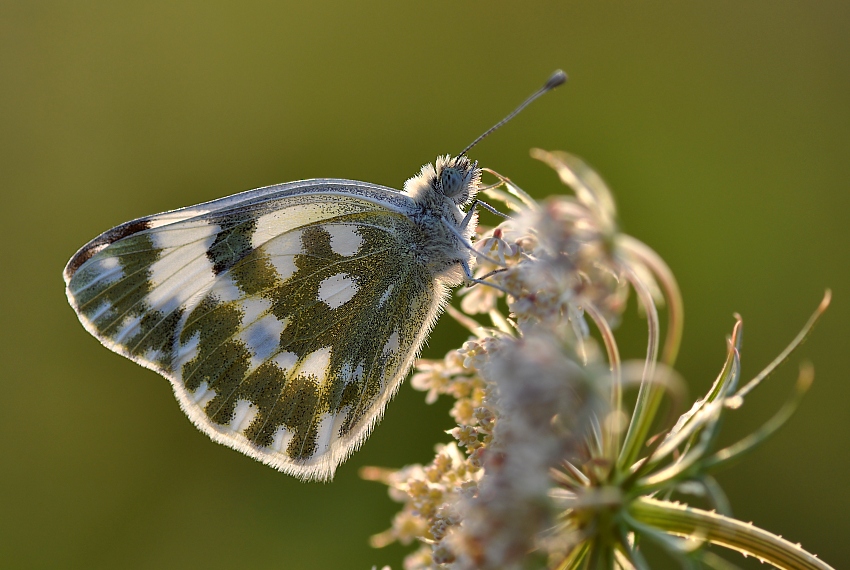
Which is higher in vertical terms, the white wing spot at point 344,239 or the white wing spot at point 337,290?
the white wing spot at point 344,239

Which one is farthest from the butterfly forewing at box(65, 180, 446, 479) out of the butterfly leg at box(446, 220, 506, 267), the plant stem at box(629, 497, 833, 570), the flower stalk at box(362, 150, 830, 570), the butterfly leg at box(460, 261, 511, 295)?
the plant stem at box(629, 497, 833, 570)

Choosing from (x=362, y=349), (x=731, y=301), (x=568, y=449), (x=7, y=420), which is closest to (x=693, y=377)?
(x=731, y=301)

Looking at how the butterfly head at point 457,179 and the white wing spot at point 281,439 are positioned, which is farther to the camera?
the butterfly head at point 457,179

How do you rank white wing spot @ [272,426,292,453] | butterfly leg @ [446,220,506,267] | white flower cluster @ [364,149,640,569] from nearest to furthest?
white flower cluster @ [364,149,640,569], butterfly leg @ [446,220,506,267], white wing spot @ [272,426,292,453]

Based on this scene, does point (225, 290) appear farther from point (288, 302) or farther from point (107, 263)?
point (107, 263)

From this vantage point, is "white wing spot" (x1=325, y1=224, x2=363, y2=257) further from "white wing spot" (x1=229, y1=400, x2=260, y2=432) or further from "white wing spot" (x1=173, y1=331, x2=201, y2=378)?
"white wing spot" (x1=229, y1=400, x2=260, y2=432)

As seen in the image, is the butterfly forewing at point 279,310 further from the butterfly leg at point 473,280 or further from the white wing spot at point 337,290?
the butterfly leg at point 473,280

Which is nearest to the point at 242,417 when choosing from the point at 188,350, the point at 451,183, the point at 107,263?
the point at 188,350

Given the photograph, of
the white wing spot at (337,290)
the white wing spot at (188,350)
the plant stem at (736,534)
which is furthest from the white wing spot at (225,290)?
the plant stem at (736,534)

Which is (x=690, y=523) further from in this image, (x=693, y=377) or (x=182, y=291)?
(x=693, y=377)
